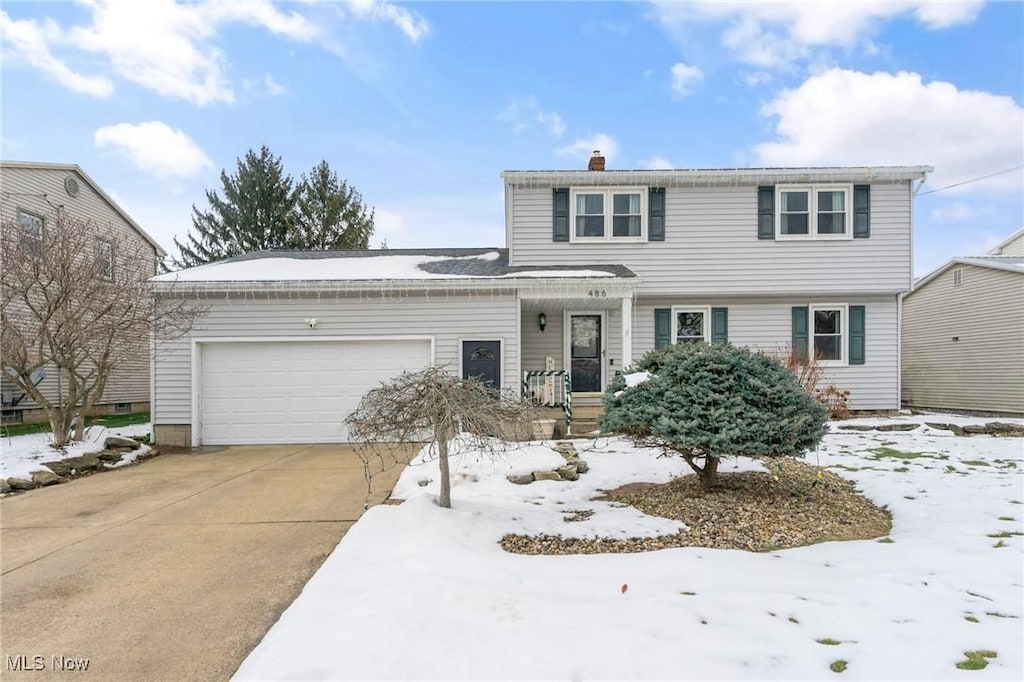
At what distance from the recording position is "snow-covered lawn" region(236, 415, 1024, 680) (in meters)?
2.35

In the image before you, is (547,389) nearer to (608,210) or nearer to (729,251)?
(608,210)

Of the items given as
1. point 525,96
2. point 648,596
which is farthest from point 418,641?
point 525,96

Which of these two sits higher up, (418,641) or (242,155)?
(242,155)

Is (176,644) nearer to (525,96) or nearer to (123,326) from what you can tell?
(123,326)

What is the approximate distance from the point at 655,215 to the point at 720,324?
9.34 ft

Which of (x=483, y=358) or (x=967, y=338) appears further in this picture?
(x=967, y=338)

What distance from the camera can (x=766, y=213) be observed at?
11055mm

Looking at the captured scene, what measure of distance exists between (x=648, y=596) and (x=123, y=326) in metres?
9.34

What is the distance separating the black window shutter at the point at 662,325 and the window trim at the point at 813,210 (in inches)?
111

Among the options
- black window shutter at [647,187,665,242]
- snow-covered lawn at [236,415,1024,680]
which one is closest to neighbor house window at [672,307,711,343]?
black window shutter at [647,187,665,242]

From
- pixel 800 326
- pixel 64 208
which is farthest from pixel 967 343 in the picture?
pixel 64 208

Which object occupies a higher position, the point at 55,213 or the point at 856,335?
the point at 55,213

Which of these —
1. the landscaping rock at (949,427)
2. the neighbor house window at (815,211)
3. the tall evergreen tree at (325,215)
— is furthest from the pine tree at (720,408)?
the tall evergreen tree at (325,215)

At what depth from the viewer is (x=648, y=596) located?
3025mm
